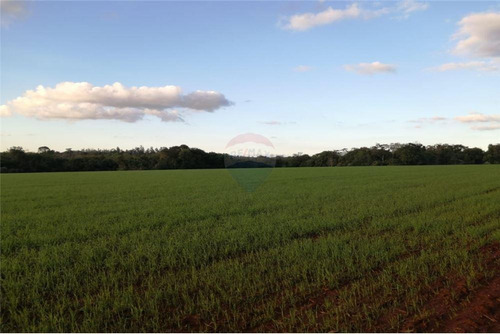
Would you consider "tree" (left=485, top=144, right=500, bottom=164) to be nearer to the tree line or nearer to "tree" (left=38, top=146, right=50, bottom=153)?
the tree line

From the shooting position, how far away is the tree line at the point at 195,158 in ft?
335

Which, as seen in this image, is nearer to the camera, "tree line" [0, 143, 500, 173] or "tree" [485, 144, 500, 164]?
"tree line" [0, 143, 500, 173]

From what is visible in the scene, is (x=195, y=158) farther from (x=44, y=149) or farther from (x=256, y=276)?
(x=256, y=276)

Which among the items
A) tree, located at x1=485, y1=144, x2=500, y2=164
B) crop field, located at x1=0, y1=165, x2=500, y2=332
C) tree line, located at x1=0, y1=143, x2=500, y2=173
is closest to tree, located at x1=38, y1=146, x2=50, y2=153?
tree line, located at x1=0, y1=143, x2=500, y2=173

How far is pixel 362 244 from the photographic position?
8680mm

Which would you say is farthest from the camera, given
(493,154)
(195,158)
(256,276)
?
(493,154)

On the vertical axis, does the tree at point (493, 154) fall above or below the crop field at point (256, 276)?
above

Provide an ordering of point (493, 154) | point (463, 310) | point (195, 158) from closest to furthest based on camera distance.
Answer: point (463, 310)
point (195, 158)
point (493, 154)

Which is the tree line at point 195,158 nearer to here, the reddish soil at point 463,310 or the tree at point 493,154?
the tree at point 493,154

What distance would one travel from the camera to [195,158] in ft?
401

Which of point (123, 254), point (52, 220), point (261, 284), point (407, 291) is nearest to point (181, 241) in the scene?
point (123, 254)

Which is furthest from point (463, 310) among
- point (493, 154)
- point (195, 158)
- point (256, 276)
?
point (493, 154)

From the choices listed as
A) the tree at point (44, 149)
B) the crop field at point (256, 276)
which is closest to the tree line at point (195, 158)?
the tree at point (44, 149)

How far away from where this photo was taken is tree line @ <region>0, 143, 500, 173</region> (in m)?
102
